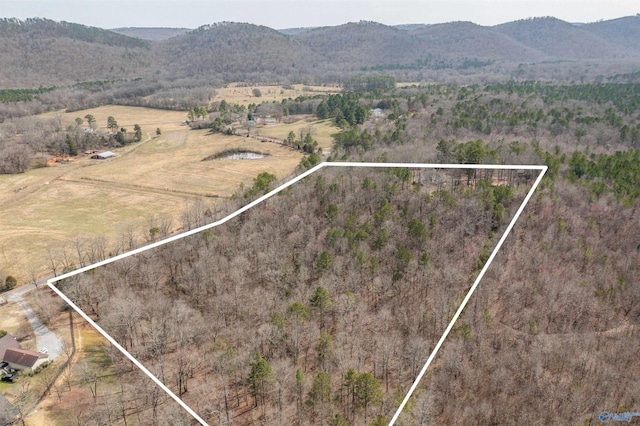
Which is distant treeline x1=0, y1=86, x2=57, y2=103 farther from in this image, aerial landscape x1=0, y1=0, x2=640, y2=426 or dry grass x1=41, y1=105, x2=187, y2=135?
aerial landscape x1=0, y1=0, x2=640, y2=426

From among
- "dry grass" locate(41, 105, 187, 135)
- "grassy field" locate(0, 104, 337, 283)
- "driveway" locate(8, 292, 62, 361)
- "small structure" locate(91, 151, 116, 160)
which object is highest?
"dry grass" locate(41, 105, 187, 135)

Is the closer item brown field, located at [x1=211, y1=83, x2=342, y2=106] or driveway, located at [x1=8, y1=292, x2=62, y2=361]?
driveway, located at [x1=8, y1=292, x2=62, y2=361]

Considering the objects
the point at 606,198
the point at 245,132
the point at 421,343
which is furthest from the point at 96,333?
the point at 245,132

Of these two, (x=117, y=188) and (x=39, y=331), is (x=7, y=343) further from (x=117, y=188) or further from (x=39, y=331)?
(x=117, y=188)

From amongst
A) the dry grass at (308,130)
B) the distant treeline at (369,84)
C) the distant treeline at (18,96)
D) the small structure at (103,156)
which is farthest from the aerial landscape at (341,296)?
the distant treeline at (369,84)

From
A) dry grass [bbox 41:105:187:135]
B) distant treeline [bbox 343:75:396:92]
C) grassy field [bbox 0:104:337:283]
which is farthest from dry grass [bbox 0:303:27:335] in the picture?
distant treeline [bbox 343:75:396:92]

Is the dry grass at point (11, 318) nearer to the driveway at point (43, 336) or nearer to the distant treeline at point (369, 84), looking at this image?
the driveway at point (43, 336)

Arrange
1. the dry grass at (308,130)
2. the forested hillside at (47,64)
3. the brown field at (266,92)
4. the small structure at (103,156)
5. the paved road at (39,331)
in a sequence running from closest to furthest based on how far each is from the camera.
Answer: the paved road at (39,331) < the small structure at (103,156) < the dry grass at (308,130) < the brown field at (266,92) < the forested hillside at (47,64)
